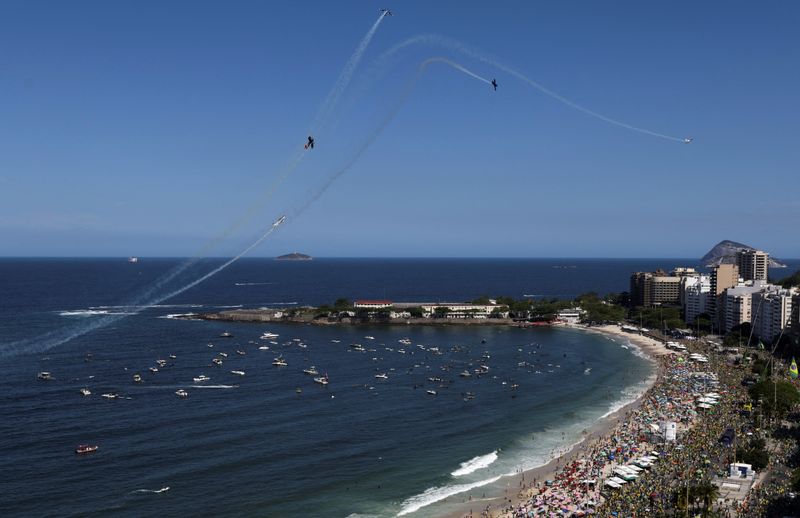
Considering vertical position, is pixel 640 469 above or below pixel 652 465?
above

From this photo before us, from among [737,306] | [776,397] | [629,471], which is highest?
[737,306]

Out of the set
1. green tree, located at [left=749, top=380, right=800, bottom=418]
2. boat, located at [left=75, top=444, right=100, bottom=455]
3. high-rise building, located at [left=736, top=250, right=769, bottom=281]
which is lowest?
boat, located at [left=75, top=444, right=100, bottom=455]

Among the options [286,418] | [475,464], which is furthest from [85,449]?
[475,464]

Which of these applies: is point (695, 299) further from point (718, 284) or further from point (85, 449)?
point (85, 449)

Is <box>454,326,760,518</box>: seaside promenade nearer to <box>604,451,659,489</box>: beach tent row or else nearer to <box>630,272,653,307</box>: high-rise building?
<box>604,451,659,489</box>: beach tent row

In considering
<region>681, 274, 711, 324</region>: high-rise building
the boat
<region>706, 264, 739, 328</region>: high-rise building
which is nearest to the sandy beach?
the boat

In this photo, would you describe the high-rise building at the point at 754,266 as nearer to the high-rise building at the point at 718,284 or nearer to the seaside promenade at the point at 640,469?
the high-rise building at the point at 718,284
